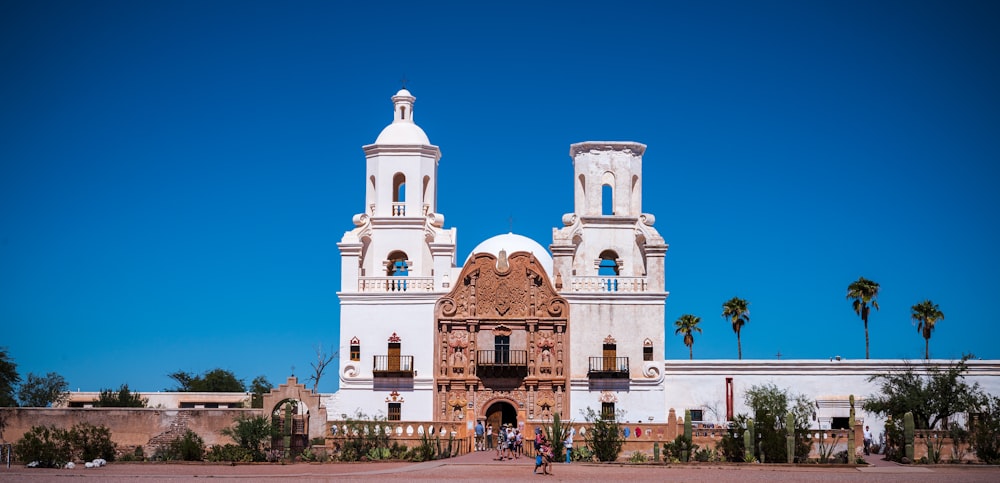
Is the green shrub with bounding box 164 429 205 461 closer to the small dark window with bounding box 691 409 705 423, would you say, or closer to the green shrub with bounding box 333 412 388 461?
the green shrub with bounding box 333 412 388 461

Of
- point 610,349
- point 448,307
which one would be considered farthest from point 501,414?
point 610,349

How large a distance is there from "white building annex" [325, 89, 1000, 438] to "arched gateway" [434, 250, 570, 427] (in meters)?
0.04

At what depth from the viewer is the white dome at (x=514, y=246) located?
56.2m

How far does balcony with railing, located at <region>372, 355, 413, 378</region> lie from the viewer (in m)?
→ 50.7

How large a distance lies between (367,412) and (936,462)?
22.6 metres

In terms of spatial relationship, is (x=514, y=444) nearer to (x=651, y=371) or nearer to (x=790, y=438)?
(x=651, y=371)

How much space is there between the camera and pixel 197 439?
44.4 meters

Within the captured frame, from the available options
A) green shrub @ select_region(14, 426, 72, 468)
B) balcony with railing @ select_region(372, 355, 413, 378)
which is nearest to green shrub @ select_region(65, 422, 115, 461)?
green shrub @ select_region(14, 426, 72, 468)

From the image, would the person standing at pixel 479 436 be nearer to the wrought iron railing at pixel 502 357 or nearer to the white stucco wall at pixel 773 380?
the wrought iron railing at pixel 502 357

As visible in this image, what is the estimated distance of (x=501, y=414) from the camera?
168 feet

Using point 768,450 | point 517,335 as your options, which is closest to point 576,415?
point 517,335

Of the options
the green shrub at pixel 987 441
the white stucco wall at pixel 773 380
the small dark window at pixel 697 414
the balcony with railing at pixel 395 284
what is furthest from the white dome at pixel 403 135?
the green shrub at pixel 987 441

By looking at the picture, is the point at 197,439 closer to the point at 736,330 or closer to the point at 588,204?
the point at 588,204

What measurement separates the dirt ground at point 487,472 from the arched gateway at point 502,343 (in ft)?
31.2
